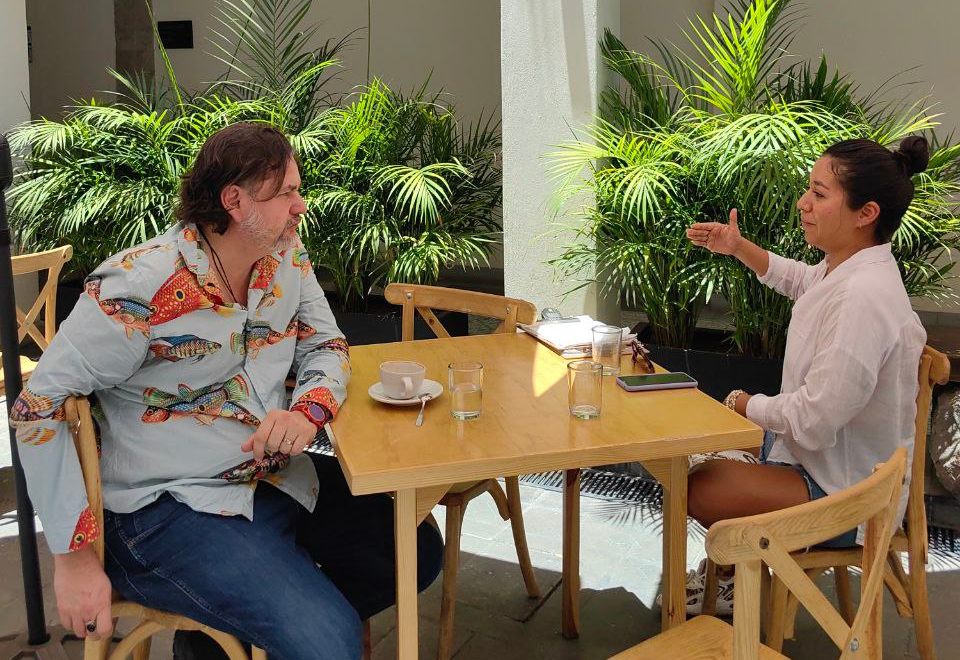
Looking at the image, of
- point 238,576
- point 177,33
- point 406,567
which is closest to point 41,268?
point 238,576

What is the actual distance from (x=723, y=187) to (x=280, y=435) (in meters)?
2.16

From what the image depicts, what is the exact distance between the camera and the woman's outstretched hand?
2.96 meters

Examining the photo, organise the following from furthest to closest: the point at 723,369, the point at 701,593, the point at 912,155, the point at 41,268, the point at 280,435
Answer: the point at 723,369, the point at 41,268, the point at 701,593, the point at 912,155, the point at 280,435

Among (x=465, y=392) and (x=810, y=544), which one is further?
(x=465, y=392)

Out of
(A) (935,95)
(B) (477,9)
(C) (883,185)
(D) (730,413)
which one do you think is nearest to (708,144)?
(C) (883,185)

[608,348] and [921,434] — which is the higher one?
[608,348]

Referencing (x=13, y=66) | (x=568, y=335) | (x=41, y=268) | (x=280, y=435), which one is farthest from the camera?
(x=13, y=66)

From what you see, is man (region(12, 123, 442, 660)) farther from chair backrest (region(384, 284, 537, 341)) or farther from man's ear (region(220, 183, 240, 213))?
chair backrest (region(384, 284, 537, 341))

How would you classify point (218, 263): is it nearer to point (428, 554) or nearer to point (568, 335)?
point (428, 554)

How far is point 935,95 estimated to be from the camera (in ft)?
19.2

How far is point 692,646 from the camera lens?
5.92 feet

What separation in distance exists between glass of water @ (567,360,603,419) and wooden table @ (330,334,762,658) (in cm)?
3

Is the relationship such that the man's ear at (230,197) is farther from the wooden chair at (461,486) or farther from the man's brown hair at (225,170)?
the wooden chair at (461,486)

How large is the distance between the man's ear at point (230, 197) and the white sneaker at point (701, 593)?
161 centimetres
